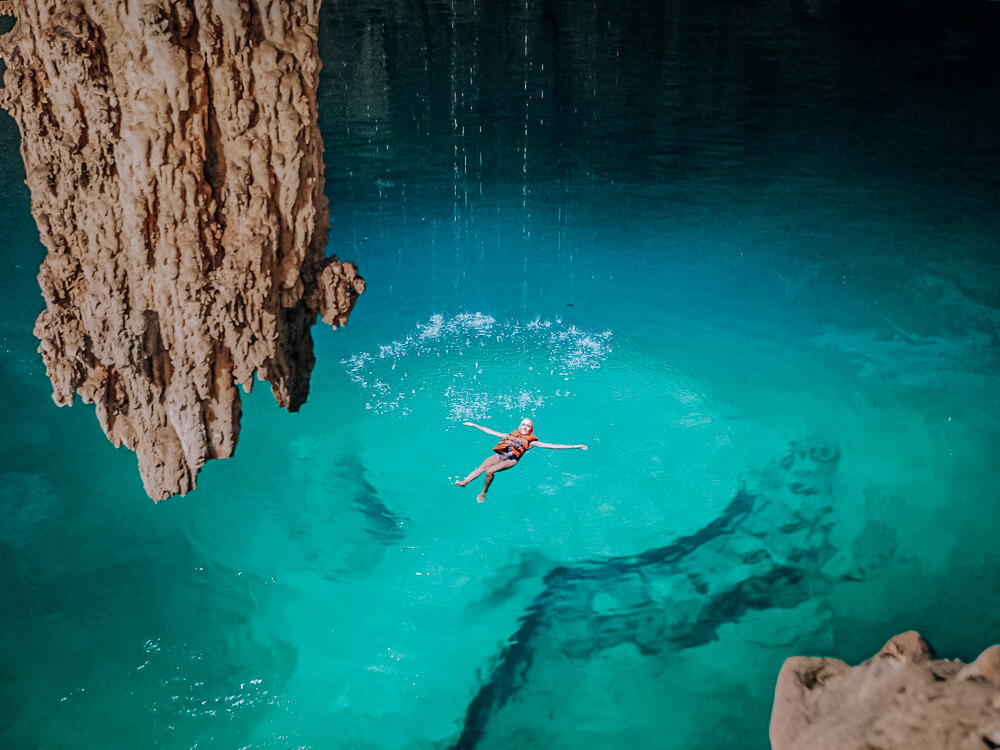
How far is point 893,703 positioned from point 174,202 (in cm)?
392

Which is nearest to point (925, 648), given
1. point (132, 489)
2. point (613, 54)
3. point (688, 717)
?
point (688, 717)

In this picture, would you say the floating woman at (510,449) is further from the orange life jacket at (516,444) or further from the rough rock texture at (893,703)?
the rough rock texture at (893,703)

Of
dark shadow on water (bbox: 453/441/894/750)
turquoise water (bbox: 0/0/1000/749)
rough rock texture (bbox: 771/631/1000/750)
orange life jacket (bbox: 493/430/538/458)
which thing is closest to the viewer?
rough rock texture (bbox: 771/631/1000/750)

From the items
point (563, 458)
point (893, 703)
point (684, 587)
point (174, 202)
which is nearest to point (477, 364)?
point (563, 458)

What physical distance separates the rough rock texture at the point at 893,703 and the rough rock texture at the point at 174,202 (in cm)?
317

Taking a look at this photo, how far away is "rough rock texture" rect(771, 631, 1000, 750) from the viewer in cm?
257

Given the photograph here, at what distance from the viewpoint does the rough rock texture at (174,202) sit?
3.87 m

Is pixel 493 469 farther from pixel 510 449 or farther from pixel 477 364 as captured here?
pixel 477 364

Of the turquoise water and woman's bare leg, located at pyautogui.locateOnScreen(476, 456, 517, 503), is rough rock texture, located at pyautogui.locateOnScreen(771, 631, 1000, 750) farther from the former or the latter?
woman's bare leg, located at pyautogui.locateOnScreen(476, 456, 517, 503)

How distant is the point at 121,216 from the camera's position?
415cm

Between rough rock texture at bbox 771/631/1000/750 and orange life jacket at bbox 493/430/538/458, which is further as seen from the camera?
orange life jacket at bbox 493/430/538/458

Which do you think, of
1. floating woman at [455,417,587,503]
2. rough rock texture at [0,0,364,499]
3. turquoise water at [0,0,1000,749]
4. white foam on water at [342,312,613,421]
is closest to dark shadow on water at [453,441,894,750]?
turquoise water at [0,0,1000,749]

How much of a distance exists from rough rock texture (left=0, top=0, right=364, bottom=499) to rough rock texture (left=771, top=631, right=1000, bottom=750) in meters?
3.17

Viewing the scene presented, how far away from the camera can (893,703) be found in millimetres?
2764
